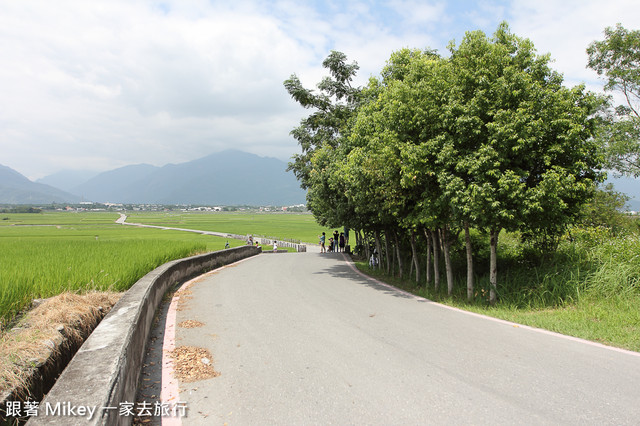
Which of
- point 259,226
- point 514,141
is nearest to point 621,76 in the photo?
point 514,141

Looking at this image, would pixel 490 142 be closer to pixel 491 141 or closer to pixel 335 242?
pixel 491 141

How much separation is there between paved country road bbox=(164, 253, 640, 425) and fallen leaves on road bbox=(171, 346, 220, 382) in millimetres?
140

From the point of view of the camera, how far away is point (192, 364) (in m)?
5.00

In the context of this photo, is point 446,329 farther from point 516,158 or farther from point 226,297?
point 226,297

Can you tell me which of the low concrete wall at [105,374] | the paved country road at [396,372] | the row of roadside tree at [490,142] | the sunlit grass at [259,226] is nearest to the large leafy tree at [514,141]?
the row of roadside tree at [490,142]

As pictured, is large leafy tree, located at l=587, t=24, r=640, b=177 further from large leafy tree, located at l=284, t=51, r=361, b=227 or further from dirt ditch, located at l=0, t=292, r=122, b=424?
dirt ditch, located at l=0, t=292, r=122, b=424

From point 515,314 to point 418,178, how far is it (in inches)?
158

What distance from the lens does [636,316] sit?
22.8ft

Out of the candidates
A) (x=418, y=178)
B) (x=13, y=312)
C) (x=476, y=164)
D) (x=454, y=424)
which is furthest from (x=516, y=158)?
(x=13, y=312)

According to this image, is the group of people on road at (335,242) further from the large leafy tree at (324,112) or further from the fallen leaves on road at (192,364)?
the fallen leaves on road at (192,364)

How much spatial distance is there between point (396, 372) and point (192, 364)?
2.66 meters

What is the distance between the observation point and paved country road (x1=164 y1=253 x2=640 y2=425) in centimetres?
369

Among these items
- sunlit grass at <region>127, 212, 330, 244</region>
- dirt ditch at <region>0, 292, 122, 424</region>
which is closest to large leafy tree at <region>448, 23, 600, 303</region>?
dirt ditch at <region>0, 292, 122, 424</region>

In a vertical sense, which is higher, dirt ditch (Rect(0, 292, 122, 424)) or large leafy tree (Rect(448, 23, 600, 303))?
large leafy tree (Rect(448, 23, 600, 303))
